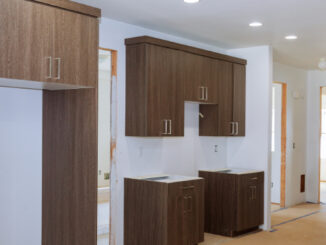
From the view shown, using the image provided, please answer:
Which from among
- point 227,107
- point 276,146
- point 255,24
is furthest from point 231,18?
point 276,146

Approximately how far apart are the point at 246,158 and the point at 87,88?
3.35 metres

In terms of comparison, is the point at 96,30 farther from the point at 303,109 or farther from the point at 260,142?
the point at 303,109

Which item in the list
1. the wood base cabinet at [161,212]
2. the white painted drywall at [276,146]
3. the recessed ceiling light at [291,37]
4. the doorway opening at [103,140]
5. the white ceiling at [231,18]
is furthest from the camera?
the white painted drywall at [276,146]

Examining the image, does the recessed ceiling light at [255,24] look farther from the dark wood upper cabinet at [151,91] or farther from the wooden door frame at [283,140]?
the wooden door frame at [283,140]

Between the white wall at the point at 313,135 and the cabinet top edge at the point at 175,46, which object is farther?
the white wall at the point at 313,135

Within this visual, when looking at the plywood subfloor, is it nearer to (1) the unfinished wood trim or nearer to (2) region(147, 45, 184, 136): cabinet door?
(2) region(147, 45, 184, 136): cabinet door

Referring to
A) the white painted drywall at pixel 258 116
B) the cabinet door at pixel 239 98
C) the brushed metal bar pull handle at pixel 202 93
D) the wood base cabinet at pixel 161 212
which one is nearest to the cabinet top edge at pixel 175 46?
the cabinet door at pixel 239 98

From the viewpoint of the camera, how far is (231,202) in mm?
5430

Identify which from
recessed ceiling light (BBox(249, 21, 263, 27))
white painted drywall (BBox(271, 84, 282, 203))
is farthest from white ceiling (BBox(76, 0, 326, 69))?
white painted drywall (BBox(271, 84, 282, 203))

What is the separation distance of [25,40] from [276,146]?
5842mm

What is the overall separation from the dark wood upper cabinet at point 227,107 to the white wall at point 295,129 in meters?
1.71

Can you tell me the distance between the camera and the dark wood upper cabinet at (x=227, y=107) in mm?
5598

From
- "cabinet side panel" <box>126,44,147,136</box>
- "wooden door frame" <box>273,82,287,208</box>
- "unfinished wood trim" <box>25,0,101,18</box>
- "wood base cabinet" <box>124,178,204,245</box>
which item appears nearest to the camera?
"unfinished wood trim" <box>25,0,101,18</box>

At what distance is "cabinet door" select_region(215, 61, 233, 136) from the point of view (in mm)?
5594
